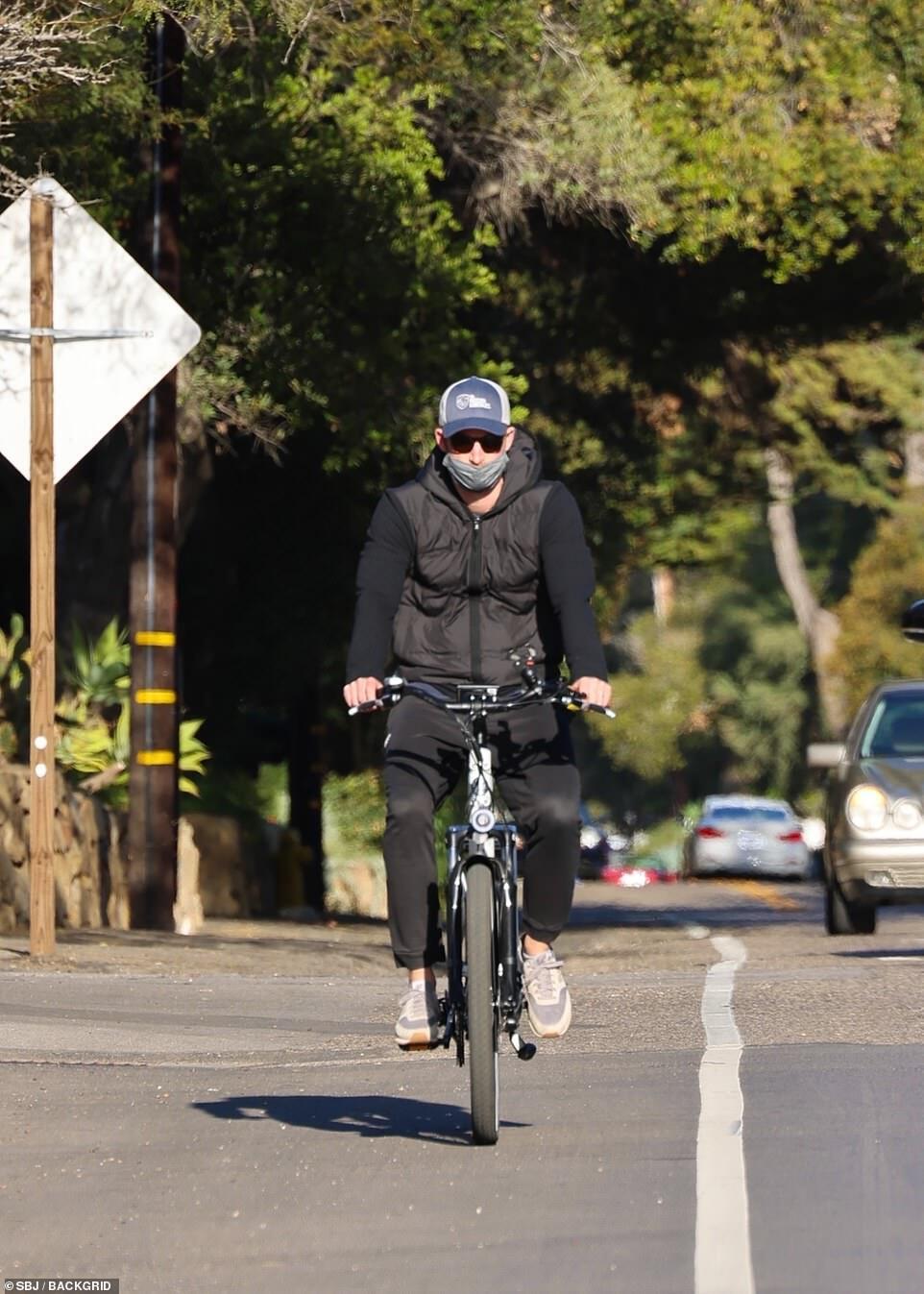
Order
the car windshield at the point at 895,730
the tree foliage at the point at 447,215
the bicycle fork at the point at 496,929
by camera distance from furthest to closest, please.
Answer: the tree foliage at the point at 447,215, the car windshield at the point at 895,730, the bicycle fork at the point at 496,929

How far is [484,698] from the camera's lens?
25.6 feet

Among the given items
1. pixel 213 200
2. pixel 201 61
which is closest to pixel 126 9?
pixel 201 61

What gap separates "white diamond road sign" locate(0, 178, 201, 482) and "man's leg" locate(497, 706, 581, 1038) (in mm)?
5883

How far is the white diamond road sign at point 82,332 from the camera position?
44.7 feet

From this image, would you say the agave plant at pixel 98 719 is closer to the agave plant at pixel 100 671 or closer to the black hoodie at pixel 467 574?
the agave plant at pixel 100 671

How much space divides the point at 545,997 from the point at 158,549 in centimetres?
943

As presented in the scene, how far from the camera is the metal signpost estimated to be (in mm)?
13570

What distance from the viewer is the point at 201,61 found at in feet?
60.2

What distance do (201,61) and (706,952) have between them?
6533 millimetres

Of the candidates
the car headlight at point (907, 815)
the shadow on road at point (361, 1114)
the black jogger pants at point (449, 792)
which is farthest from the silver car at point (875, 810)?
the black jogger pants at point (449, 792)

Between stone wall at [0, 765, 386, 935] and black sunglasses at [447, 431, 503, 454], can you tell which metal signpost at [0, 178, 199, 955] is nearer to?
stone wall at [0, 765, 386, 935]

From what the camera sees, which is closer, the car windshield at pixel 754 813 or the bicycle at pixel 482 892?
the bicycle at pixel 482 892

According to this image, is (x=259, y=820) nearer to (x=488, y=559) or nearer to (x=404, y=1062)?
(x=404, y=1062)

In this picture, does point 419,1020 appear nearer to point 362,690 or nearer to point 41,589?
point 362,690
